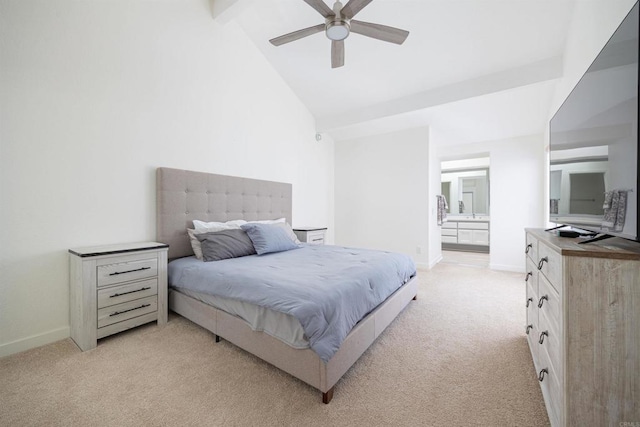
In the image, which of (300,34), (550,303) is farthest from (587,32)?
(300,34)

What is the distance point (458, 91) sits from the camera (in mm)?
3256

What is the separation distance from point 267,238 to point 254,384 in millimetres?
1466

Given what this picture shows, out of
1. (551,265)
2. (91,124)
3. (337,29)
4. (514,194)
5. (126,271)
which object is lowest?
(126,271)

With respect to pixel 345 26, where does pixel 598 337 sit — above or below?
below

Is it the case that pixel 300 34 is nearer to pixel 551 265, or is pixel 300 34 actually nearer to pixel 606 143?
pixel 606 143

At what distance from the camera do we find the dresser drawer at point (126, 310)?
A: 1.90 meters

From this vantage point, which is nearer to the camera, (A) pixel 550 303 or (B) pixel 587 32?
(A) pixel 550 303

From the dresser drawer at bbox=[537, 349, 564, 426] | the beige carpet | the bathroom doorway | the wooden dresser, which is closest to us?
the wooden dresser

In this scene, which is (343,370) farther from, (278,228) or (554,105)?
(554,105)

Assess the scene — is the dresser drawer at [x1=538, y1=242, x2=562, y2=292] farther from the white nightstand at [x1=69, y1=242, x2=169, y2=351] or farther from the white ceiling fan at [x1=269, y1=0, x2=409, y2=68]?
the white nightstand at [x1=69, y1=242, x2=169, y2=351]

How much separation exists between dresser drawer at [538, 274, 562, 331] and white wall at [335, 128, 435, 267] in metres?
2.84

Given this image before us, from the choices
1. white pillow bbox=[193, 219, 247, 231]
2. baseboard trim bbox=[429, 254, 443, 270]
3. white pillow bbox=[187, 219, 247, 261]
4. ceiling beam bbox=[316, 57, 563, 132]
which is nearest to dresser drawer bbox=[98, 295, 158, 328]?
white pillow bbox=[187, 219, 247, 261]

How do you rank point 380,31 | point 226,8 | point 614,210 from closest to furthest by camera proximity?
point 614,210 < point 380,31 < point 226,8

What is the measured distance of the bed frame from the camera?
1388mm
